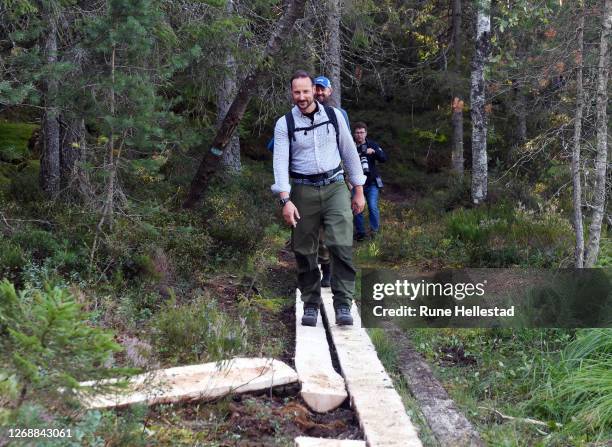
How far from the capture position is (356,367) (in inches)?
215

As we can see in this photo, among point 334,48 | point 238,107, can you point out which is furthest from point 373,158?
point 334,48

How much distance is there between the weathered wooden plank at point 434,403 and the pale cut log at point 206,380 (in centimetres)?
98

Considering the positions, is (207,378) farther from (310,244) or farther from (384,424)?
(310,244)

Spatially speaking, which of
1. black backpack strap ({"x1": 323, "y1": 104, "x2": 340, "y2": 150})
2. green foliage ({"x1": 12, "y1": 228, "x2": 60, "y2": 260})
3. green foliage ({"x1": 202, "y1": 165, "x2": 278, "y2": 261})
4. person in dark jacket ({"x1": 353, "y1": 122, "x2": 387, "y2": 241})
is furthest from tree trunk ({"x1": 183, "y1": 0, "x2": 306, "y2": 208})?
black backpack strap ({"x1": 323, "y1": 104, "x2": 340, "y2": 150})

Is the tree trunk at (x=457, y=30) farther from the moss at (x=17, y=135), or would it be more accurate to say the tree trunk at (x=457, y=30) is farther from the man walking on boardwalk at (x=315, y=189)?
the man walking on boardwalk at (x=315, y=189)

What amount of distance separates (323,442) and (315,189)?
309 cm

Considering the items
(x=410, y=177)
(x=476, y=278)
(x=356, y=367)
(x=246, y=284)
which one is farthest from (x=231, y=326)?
(x=410, y=177)

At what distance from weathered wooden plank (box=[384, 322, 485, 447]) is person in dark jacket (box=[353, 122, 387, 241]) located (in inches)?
245

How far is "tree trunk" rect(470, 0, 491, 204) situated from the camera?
619 inches

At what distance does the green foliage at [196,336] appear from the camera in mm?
5332

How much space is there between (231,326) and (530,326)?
9.85 feet

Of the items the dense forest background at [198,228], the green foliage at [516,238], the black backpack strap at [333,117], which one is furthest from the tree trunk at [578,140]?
the black backpack strap at [333,117]

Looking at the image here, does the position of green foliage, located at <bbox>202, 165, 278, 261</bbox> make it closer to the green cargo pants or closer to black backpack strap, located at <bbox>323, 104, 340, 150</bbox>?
the green cargo pants

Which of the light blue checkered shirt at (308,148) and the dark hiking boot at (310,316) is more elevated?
the light blue checkered shirt at (308,148)
